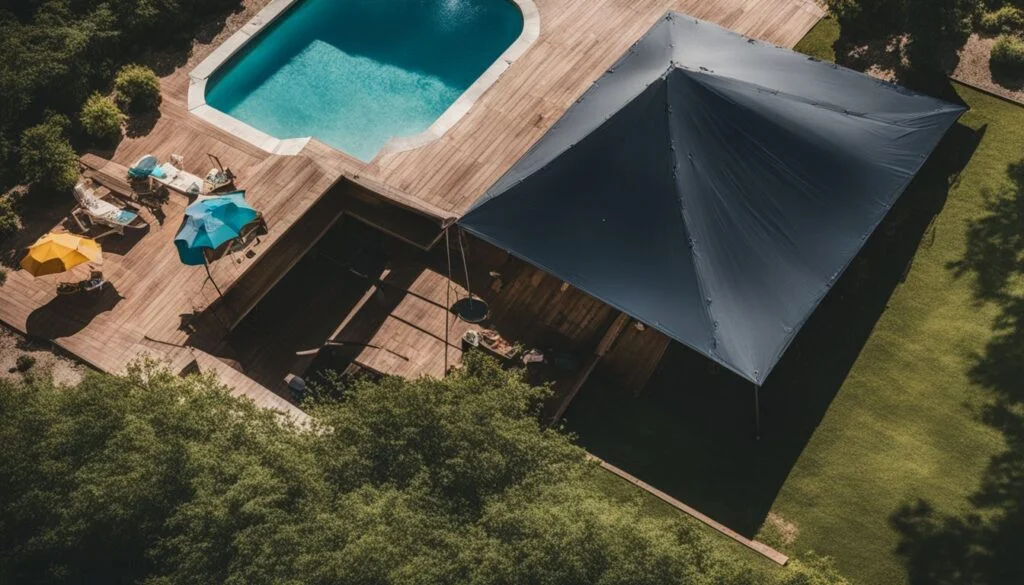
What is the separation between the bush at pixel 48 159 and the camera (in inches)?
829

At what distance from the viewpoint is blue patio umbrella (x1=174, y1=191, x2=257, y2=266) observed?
18.0m

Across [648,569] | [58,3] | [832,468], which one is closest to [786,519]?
[832,468]

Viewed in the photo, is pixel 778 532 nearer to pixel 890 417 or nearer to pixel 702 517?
pixel 702 517

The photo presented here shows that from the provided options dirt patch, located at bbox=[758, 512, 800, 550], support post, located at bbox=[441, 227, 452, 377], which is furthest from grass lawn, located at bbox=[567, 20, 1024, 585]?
support post, located at bbox=[441, 227, 452, 377]

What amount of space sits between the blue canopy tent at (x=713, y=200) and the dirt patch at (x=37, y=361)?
10.0m

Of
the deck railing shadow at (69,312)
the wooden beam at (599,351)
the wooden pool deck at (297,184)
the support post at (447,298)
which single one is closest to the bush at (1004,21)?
the wooden pool deck at (297,184)

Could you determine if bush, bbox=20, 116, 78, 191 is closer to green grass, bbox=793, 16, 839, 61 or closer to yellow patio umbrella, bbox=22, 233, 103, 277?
yellow patio umbrella, bbox=22, 233, 103, 277

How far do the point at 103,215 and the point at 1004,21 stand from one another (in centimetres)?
2482

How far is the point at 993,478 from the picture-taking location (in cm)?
1620

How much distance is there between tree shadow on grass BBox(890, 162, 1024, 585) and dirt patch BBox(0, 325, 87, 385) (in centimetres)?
1857

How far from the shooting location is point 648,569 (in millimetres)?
13070

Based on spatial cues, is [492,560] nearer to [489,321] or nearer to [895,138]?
[489,321]

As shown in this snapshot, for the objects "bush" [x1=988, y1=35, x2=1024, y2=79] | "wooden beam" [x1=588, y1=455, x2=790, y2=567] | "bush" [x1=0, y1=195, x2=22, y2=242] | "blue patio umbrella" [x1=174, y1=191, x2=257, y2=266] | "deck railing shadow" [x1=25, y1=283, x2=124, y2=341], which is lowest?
"deck railing shadow" [x1=25, y1=283, x2=124, y2=341]

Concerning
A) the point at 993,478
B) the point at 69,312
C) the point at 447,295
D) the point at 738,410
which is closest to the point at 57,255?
the point at 69,312
